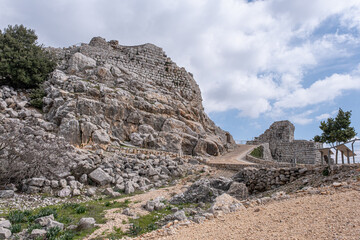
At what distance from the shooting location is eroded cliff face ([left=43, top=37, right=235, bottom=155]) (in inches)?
766

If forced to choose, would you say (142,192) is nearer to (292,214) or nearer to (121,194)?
(121,194)

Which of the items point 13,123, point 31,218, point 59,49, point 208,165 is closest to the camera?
point 31,218

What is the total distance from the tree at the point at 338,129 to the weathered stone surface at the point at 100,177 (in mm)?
26899

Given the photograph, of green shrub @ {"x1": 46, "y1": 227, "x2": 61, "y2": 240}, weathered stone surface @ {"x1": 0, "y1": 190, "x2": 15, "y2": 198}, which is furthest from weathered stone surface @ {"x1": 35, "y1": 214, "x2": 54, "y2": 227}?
weathered stone surface @ {"x1": 0, "y1": 190, "x2": 15, "y2": 198}

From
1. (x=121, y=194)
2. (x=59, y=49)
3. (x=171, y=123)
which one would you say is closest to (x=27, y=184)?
(x=121, y=194)

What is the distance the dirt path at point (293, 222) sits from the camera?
15.3ft

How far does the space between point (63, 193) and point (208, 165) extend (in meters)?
12.2

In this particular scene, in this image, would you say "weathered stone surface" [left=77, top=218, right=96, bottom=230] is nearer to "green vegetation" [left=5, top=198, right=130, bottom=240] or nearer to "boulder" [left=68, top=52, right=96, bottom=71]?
"green vegetation" [left=5, top=198, right=130, bottom=240]

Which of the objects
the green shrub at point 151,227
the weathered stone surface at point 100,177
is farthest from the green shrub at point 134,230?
the weathered stone surface at point 100,177

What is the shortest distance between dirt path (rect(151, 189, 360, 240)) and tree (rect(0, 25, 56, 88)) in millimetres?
22440

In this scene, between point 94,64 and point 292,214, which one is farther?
point 94,64

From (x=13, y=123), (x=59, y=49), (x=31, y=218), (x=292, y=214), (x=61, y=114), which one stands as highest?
(x=59, y=49)

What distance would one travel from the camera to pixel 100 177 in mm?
14094

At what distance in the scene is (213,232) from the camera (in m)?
5.48
